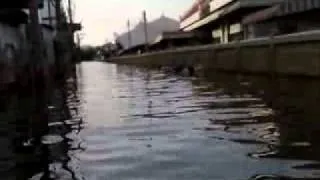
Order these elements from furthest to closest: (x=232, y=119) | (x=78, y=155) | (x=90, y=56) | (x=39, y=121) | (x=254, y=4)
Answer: (x=90, y=56)
(x=254, y=4)
(x=39, y=121)
(x=232, y=119)
(x=78, y=155)

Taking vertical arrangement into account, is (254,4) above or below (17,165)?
above

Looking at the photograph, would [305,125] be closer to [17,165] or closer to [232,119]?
[232,119]

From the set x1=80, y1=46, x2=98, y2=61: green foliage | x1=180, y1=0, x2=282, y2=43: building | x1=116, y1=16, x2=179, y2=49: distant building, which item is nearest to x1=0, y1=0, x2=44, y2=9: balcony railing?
x1=180, y1=0, x2=282, y2=43: building

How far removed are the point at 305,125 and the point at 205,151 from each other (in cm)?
232

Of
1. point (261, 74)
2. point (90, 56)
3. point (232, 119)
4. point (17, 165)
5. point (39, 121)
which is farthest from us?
point (90, 56)

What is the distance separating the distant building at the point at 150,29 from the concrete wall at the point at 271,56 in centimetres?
13304

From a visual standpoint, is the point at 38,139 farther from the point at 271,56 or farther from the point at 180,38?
the point at 180,38

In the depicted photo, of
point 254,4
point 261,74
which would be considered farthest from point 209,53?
point 254,4

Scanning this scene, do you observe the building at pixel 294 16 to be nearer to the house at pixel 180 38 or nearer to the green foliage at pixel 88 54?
the house at pixel 180 38

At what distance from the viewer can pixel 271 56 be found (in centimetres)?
2353

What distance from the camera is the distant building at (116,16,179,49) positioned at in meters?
174

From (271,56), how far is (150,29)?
152280mm

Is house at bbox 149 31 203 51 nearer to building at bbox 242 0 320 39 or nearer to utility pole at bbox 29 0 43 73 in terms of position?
building at bbox 242 0 320 39

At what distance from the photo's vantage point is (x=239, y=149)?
802cm
